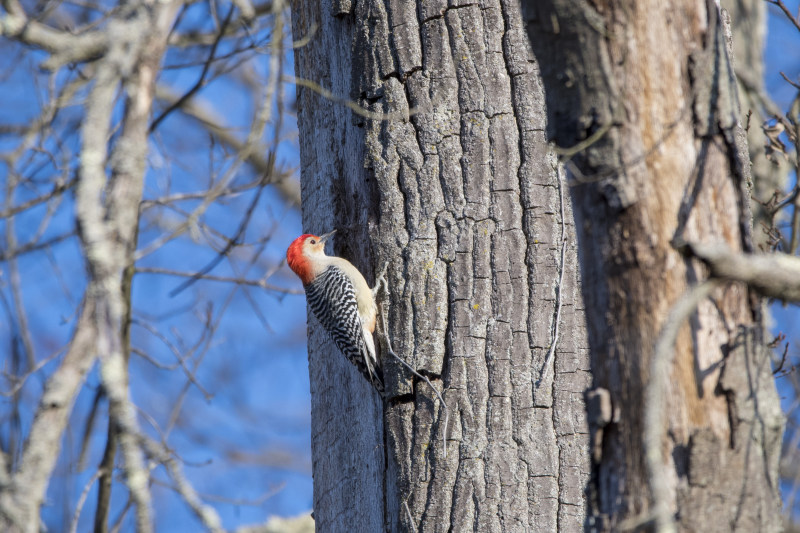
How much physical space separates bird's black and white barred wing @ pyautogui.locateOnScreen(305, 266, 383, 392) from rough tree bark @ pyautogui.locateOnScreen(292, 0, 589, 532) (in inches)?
3.6

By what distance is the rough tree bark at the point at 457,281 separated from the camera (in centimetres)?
291

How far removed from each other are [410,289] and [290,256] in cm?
214

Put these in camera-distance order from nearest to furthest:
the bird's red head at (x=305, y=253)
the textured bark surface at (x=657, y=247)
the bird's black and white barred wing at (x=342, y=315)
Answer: the textured bark surface at (x=657, y=247)
the bird's black and white barred wing at (x=342, y=315)
the bird's red head at (x=305, y=253)

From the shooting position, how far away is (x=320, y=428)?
3709mm

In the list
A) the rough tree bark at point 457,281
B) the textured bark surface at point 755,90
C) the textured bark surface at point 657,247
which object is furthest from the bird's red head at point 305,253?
the textured bark surface at point 755,90

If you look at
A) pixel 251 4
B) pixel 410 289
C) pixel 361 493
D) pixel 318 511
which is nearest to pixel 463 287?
pixel 410 289

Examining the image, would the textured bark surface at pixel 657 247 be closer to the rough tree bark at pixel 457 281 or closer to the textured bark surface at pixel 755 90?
the rough tree bark at pixel 457 281

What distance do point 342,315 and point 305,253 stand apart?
87cm

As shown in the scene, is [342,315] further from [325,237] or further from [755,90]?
[755,90]

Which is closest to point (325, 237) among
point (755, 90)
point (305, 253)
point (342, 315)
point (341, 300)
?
point (342, 315)

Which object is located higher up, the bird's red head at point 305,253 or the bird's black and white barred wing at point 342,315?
the bird's red head at point 305,253

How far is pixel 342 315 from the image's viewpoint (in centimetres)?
430

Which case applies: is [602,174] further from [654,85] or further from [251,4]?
[251,4]

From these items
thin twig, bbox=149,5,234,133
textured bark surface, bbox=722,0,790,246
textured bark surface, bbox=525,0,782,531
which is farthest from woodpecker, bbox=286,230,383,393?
textured bark surface, bbox=722,0,790,246
